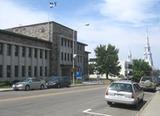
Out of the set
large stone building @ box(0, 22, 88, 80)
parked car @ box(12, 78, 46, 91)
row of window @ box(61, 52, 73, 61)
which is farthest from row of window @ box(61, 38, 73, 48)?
parked car @ box(12, 78, 46, 91)

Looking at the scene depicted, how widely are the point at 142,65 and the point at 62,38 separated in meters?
51.0

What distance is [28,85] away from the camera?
3903 centimetres

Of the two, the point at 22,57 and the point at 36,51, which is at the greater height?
the point at 36,51

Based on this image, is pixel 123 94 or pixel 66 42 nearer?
pixel 123 94

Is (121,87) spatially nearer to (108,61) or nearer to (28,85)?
(28,85)

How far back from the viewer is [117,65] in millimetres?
100625

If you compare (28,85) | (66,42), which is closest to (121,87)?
(28,85)

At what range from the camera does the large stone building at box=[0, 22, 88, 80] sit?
53250mm

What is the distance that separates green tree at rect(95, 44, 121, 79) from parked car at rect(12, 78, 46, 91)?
58.4 meters

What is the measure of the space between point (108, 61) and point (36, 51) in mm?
41160

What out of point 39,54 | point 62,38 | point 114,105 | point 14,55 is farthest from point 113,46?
point 114,105

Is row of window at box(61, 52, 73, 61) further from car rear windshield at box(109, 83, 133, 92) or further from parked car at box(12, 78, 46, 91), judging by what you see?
car rear windshield at box(109, 83, 133, 92)

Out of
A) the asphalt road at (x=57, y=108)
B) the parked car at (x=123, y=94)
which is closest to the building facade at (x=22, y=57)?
the asphalt road at (x=57, y=108)

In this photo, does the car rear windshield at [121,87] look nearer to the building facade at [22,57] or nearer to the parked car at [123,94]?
the parked car at [123,94]
